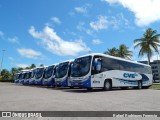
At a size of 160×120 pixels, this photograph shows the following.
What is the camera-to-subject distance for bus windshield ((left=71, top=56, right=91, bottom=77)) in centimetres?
1794

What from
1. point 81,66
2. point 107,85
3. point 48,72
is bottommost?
point 107,85

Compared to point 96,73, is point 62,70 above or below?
above

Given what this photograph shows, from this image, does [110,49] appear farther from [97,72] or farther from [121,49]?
[97,72]

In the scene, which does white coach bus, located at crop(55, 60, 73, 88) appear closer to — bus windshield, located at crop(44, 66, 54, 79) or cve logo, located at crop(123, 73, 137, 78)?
bus windshield, located at crop(44, 66, 54, 79)

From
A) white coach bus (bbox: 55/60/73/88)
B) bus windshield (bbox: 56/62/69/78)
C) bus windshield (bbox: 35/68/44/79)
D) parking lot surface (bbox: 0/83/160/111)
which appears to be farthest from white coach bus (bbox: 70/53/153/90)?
bus windshield (bbox: 35/68/44/79)

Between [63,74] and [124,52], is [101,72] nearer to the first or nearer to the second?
[63,74]

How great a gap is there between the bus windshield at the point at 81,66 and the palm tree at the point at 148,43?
105 feet

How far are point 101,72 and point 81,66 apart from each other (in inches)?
68.9

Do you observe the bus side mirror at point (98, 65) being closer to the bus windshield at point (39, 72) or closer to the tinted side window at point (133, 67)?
the tinted side window at point (133, 67)

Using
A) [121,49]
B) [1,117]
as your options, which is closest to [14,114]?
[1,117]

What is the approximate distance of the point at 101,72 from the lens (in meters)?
18.7

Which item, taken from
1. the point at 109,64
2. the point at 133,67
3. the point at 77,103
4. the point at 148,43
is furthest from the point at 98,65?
the point at 148,43

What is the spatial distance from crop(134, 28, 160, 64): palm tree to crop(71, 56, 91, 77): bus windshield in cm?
3206

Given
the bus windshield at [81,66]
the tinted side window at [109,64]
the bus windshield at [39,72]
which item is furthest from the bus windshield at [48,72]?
the tinted side window at [109,64]
